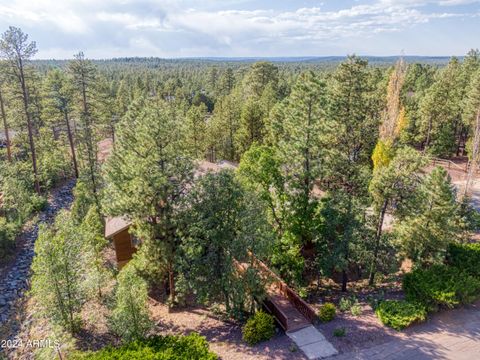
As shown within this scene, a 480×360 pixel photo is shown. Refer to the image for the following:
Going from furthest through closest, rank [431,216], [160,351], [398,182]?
[431,216]
[398,182]
[160,351]

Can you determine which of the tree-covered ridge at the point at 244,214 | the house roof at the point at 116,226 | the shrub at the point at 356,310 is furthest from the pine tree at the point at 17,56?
the shrub at the point at 356,310

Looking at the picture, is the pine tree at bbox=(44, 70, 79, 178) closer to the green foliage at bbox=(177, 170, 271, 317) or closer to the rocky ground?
the rocky ground

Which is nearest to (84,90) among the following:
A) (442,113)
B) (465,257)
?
(465,257)

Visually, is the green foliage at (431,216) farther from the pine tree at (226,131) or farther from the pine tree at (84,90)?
the pine tree at (84,90)

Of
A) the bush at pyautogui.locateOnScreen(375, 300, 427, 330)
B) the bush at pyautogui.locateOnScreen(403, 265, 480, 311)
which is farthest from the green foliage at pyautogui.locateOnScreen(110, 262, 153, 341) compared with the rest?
the bush at pyautogui.locateOnScreen(403, 265, 480, 311)

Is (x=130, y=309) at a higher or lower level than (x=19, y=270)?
higher

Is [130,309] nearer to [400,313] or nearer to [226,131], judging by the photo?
[400,313]
